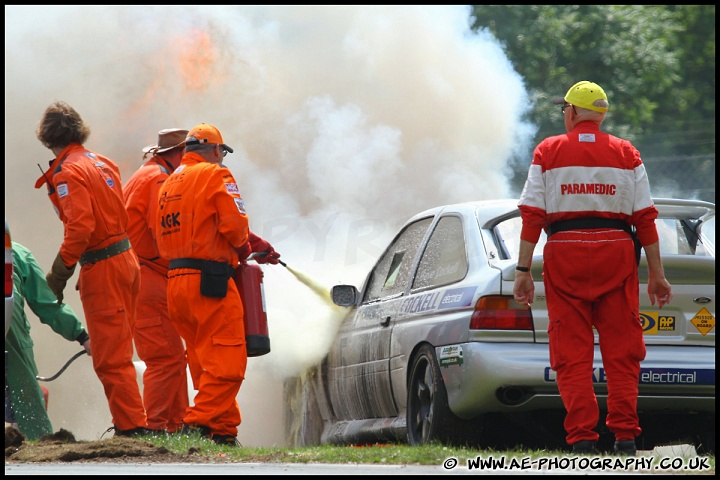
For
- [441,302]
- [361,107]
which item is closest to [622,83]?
[361,107]

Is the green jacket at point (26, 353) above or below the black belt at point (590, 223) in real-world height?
below

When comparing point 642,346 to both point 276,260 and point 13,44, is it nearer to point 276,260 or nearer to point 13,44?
point 276,260

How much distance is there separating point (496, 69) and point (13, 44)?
18.6 feet

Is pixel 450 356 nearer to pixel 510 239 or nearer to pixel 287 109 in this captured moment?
pixel 510 239

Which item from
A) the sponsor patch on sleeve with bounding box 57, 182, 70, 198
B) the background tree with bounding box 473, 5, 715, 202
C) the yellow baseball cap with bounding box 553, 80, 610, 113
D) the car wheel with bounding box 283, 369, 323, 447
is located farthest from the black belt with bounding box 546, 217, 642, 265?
the background tree with bounding box 473, 5, 715, 202

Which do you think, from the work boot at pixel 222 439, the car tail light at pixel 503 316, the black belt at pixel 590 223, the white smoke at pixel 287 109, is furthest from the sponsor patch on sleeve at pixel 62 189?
the black belt at pixel 590 223

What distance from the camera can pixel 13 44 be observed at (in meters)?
13.1

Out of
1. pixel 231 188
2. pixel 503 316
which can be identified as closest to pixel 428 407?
pixel 503 316

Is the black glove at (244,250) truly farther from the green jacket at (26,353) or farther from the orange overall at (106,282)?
the green jacket at (26,353)

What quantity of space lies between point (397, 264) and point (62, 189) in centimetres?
216

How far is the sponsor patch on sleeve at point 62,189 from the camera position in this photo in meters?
8.05

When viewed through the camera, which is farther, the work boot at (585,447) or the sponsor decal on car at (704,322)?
the sponsor decal on car at (704,322)

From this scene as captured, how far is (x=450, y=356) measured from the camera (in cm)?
704

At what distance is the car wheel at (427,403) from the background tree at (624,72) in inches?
543
